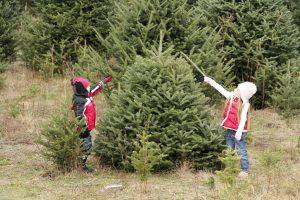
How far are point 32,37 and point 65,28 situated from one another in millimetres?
1092

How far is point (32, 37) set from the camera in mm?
15547

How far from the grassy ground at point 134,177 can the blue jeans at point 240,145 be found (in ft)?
0.74

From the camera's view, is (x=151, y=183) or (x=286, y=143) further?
(x=286, y=143)

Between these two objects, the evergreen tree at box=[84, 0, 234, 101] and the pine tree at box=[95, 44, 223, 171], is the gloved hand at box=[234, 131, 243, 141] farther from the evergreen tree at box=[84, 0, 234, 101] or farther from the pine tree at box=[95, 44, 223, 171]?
the evergreen tree at box=[84, 0, 234, 101]

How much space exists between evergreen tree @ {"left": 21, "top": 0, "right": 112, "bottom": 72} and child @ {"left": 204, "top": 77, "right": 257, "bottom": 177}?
7.94m

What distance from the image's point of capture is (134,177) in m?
7.77

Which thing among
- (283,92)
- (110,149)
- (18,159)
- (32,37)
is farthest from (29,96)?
(283,92)

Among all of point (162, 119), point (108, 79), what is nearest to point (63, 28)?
point (108, 79)

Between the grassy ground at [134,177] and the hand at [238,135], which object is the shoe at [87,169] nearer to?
the grassy ground at [134,177]

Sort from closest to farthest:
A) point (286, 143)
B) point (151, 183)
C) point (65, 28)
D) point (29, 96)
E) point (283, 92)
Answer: point (151, 183) → point (286, 143) → point (283, 92) → point (29, 96) → point (65, 28)

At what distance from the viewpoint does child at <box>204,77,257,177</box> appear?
7965 mm

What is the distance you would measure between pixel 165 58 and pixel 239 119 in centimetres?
160

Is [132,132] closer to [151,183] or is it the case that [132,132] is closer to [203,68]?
[151,183]

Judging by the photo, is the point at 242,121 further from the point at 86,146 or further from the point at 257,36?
the point at 257,36
